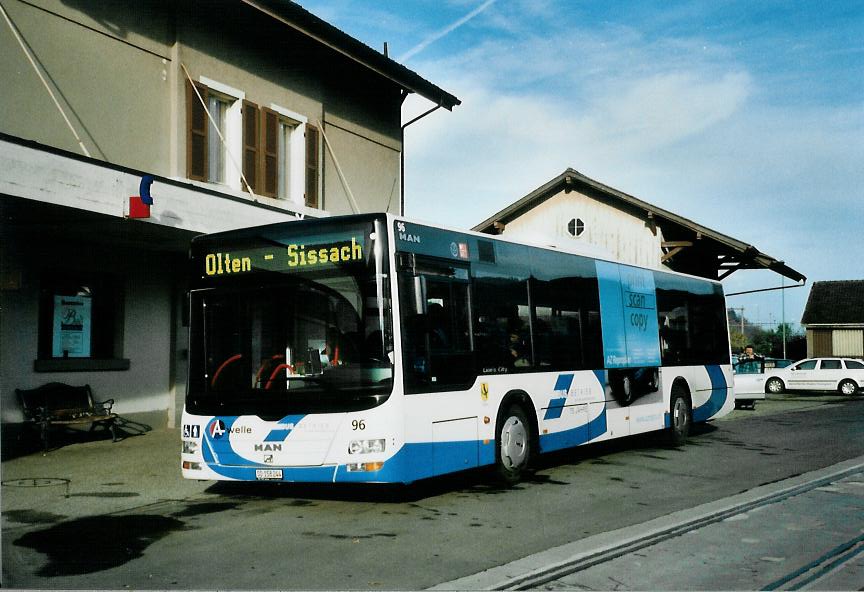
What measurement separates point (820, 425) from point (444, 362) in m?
14.0

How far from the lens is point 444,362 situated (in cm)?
917

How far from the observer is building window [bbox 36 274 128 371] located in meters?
13.4

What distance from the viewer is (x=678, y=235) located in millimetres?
32312

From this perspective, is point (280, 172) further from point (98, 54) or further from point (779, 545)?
point (779, 545)

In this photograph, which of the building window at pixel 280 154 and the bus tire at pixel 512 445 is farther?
the building window at pixel 280 154

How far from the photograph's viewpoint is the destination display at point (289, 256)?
8570 mm

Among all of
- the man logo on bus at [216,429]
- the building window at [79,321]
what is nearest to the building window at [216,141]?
the building window at [79,321]

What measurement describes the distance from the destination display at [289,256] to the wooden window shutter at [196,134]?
5.83 metres

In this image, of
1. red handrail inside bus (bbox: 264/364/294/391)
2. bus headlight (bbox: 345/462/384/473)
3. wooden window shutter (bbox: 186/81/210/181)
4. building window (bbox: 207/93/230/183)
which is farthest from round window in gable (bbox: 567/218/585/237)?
bus headlight (bbox: 345/462/384/473)

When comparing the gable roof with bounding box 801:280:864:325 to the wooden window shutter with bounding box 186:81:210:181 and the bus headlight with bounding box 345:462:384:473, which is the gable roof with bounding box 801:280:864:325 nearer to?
the wooden window shutter with bounding box 186:81:210:181

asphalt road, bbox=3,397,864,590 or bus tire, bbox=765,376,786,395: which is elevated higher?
bus tire, bbox=765,376,786,395

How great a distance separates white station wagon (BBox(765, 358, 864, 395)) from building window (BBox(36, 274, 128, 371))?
1116 inches

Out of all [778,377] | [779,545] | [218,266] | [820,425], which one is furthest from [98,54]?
[778,377]

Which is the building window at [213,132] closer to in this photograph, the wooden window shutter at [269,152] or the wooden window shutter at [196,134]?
the wooden window shutter at [196,134]
